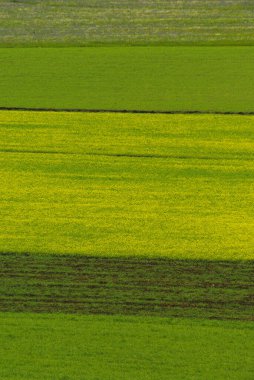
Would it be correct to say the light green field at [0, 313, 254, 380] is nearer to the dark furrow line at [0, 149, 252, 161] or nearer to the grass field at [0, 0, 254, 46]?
the dark furrow line at [0, 149, 252, 161]

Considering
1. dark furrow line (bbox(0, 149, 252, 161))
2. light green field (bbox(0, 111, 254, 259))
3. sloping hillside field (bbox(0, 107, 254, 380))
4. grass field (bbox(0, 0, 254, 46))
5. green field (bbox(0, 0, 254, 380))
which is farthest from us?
grass field (bbox(0, 0, 254, 46))

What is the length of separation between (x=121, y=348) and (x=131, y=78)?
26.3m

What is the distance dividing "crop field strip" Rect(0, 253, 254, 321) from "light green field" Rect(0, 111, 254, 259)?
27.3 inches

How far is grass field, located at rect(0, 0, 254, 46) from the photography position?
166ft

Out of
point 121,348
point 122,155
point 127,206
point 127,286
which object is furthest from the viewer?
point 122,155

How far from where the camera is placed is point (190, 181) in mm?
27438

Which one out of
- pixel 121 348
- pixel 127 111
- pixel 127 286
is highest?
pixel 121 348

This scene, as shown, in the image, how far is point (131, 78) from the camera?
137 ft

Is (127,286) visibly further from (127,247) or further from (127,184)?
(127,184)

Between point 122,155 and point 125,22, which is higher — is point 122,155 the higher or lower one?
the higher one

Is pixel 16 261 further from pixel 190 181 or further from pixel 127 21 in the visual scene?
pixel 127 21

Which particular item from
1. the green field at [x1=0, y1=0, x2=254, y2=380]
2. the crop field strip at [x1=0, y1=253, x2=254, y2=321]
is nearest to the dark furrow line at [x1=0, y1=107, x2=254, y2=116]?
the green field at [x1=0, y1=0, x2=254, y2=380]

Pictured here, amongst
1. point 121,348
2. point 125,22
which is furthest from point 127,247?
point 125,22

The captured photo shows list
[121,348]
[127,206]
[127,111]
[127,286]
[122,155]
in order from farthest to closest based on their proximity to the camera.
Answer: [127,111]
[122,155]
[127,206]
[127,286]
[121,348]
